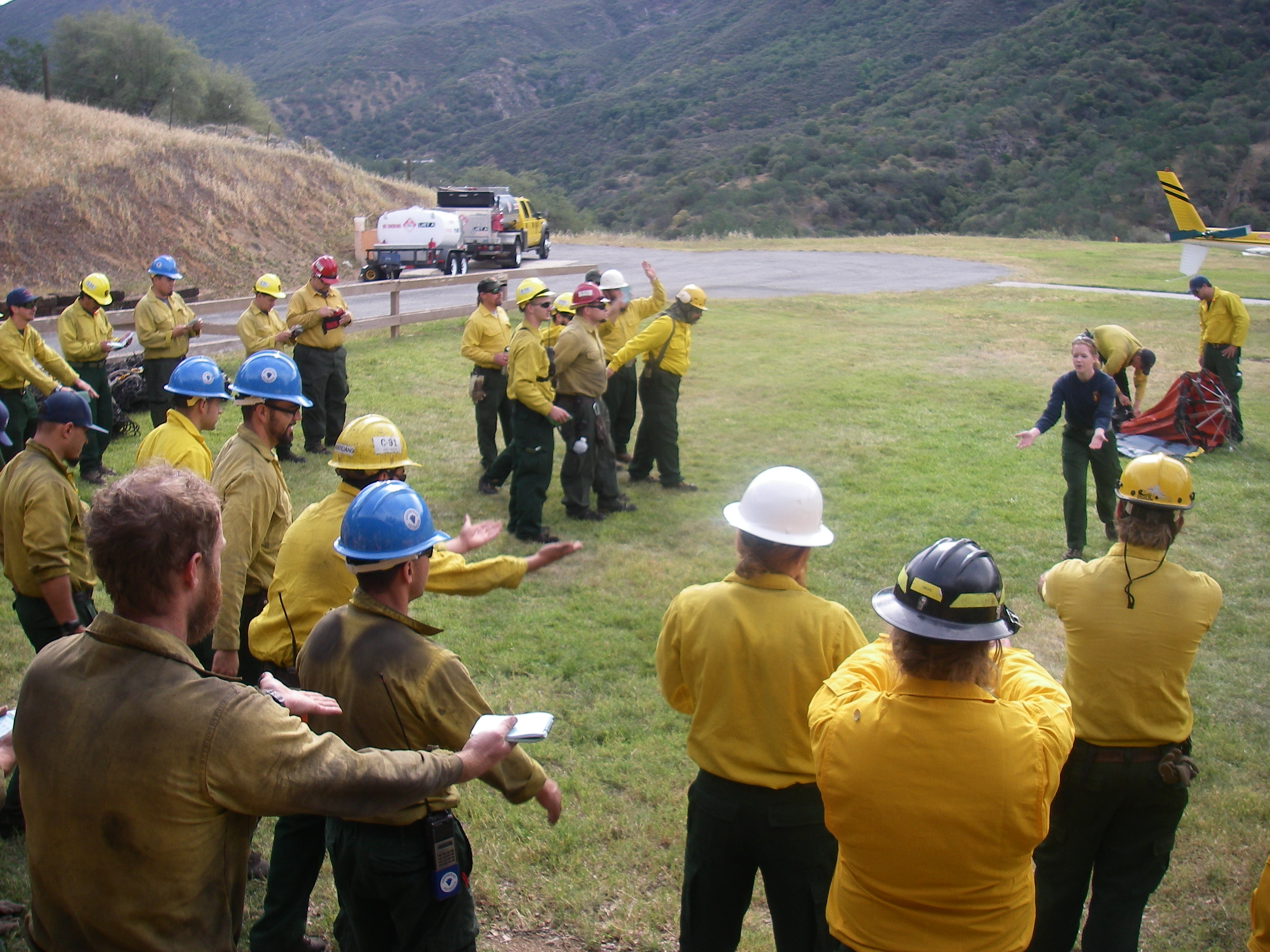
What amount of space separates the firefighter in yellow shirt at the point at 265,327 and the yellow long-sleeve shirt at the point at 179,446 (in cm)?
542

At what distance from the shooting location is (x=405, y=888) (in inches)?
108

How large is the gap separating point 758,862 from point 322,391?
8.65 meters

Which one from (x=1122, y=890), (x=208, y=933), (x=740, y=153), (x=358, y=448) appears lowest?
(x=1122, y=890)

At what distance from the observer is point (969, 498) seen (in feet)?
31.8

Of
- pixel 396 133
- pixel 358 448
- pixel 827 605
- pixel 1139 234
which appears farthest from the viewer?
pixel 396 133

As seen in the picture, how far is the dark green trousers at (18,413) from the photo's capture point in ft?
28.2

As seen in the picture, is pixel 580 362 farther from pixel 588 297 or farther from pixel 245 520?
pixel 245 520

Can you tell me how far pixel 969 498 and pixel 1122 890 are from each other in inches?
263

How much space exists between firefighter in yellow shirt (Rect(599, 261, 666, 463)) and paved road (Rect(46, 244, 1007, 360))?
350 inches

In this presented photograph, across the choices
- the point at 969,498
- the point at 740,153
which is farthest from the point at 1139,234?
the point at 969,498

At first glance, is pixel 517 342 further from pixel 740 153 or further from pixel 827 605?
pixel 740 153

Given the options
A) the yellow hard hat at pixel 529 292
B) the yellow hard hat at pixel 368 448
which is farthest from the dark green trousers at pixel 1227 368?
the yellow hard hat at pixel 368 448

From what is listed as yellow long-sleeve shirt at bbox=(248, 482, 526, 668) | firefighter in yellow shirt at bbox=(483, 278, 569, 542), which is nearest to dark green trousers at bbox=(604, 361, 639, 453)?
firefighter in yellow shirt at bbox=(483, 278, 569, 542)

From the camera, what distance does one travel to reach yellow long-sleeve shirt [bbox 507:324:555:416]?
7.99 metres
